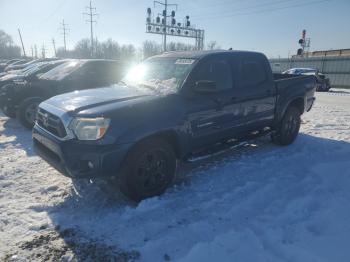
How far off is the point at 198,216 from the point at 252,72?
9.71ft

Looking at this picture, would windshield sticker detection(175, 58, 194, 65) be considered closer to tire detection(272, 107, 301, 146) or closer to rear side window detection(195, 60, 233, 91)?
rear side window detection(195, 60, 233, 91)

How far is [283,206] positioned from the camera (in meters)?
3.83

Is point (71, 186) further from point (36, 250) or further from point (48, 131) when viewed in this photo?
point (36, 250)

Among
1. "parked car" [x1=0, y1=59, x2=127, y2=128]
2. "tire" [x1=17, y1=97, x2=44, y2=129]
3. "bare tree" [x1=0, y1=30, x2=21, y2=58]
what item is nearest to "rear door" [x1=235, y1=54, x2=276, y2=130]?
"parked car" [x1=0, y1=59, x2=127, y2=128]

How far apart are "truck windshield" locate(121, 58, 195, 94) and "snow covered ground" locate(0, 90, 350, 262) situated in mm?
1439

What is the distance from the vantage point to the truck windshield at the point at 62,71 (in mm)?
8220

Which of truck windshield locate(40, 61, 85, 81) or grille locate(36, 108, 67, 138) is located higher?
truck windshield locate(40, 61, 85, 81)

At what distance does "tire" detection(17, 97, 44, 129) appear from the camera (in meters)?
7.62

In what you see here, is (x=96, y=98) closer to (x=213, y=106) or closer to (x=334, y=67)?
(x=213, y=106)

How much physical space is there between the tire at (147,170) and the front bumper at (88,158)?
0.16 m

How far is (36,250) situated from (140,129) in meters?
1.64

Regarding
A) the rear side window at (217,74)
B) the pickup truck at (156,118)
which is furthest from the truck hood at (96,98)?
the rear side window at (217,74)

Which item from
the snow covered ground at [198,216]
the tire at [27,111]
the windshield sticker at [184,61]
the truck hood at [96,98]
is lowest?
the snow covered ground at [198,216]

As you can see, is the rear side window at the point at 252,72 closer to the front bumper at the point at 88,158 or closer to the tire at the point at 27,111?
the front bumper at the point at 88,158
